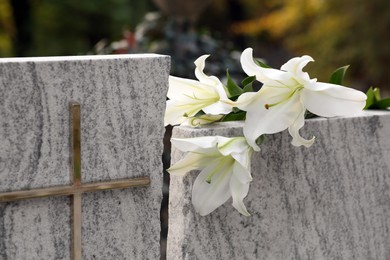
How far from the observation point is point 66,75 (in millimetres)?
1980

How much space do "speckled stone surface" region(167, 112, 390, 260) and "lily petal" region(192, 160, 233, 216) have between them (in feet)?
0.17

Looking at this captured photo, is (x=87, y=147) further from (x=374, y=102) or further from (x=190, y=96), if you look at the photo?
(x=374, y=102)

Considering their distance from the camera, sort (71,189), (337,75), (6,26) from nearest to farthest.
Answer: (71,189)
(337,75)
(6,26)

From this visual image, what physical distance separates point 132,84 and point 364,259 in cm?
→ 100

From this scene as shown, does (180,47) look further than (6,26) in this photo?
No

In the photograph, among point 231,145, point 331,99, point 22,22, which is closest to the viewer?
point 231,145

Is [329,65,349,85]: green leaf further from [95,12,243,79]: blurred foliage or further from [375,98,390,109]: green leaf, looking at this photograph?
[95,12,243,79]: blurred foliage

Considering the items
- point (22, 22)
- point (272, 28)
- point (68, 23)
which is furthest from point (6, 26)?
point (272, 28)

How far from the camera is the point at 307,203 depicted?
2.39 metres

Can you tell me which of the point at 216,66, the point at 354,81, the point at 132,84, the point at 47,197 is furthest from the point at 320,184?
the point at 354,81

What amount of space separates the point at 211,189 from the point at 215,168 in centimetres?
6

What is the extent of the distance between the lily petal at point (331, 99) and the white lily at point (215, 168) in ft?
0.75

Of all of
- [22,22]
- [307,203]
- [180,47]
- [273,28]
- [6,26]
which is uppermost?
[6,26]

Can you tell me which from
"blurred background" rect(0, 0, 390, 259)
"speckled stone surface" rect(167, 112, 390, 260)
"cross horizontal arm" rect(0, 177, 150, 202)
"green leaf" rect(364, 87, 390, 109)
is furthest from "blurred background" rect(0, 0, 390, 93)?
"cross horizontal arm" rect(0, 177, 150, 202)
